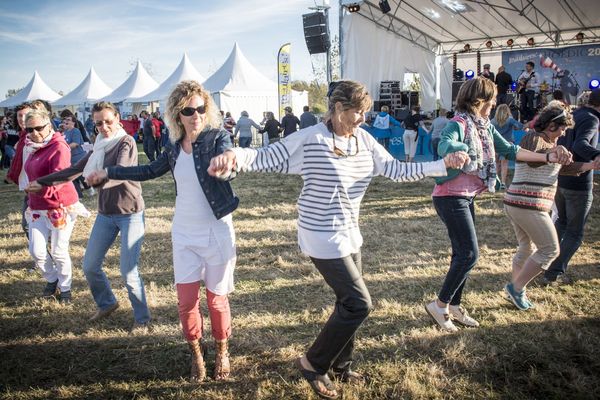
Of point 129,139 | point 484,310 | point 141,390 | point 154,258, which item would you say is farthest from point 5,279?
point 484,310

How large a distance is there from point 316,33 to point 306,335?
13.4 meters

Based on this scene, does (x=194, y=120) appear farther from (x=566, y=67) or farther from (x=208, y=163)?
(x=566, y=67)

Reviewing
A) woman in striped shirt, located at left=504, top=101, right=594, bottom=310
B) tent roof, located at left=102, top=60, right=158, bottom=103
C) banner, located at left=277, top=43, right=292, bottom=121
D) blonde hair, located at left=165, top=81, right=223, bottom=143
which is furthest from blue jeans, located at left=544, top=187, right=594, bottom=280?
tent roof, located at left=102, top=60, right=158, bottom=103

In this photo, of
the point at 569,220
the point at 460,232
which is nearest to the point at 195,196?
the point at 460,232

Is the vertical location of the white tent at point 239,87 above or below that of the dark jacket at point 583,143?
above

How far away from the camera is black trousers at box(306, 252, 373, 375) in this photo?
2646 millimetres

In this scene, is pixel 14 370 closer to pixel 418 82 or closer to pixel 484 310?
pixel 484 310

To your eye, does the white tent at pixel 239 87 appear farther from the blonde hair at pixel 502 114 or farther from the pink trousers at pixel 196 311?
the pink trousers at pixel 196 311

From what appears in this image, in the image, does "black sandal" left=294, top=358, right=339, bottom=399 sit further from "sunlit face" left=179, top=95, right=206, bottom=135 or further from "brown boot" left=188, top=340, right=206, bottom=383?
"sunlit face" left=179, top=95, right=206, bottom=135

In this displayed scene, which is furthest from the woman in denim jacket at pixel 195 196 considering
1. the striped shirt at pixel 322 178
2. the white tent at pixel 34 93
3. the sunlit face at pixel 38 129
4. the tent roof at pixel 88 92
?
the white tent at pixel 34 93

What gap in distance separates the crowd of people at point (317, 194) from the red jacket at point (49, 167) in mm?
13

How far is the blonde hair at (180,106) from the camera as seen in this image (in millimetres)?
2877

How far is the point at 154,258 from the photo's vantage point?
6133mm

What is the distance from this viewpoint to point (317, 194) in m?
2.66
